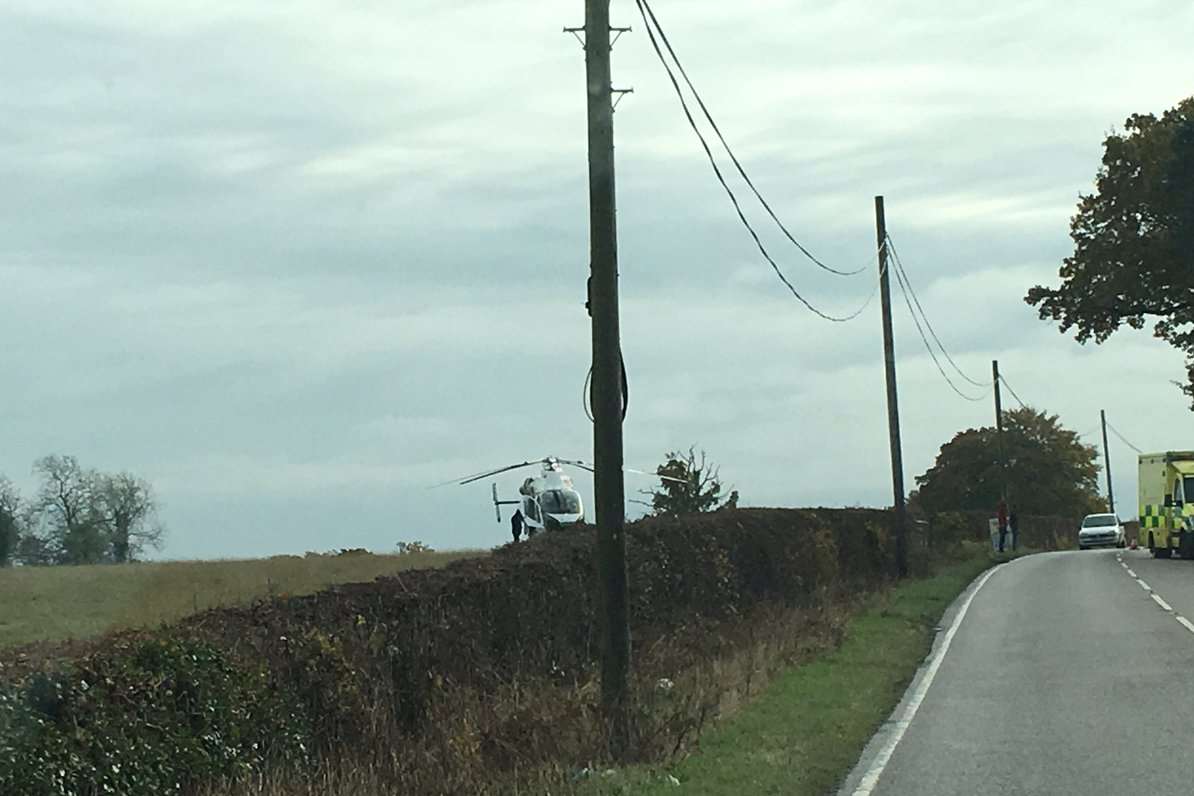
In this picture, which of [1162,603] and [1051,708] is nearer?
[1051,708]

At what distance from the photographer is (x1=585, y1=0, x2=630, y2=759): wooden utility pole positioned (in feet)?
48.8

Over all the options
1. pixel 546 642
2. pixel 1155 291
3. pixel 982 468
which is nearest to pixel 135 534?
pixel 1155 291

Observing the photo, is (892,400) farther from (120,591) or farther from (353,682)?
(353,682)

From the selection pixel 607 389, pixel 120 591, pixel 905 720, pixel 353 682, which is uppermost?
pixel 607 389

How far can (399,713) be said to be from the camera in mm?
14469

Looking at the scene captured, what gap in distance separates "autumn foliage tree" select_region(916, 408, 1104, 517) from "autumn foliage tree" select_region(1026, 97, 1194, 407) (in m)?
57.9

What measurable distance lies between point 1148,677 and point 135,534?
226ft

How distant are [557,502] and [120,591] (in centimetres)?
1885

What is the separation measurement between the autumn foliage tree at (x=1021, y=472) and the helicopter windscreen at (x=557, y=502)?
209 ft

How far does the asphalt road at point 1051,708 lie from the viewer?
12.5 meters

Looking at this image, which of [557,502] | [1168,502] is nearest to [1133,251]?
[1168,502]

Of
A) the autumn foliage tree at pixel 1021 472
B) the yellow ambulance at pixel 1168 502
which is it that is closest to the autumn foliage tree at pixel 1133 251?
the yellow ambulance at pixel 1168 502

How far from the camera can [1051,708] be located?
54.3ft

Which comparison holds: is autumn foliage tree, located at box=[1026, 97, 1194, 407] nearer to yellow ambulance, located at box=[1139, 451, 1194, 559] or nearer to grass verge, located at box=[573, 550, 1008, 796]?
yellow ambulance, located at box=[1139, 451, 1194, 559]
